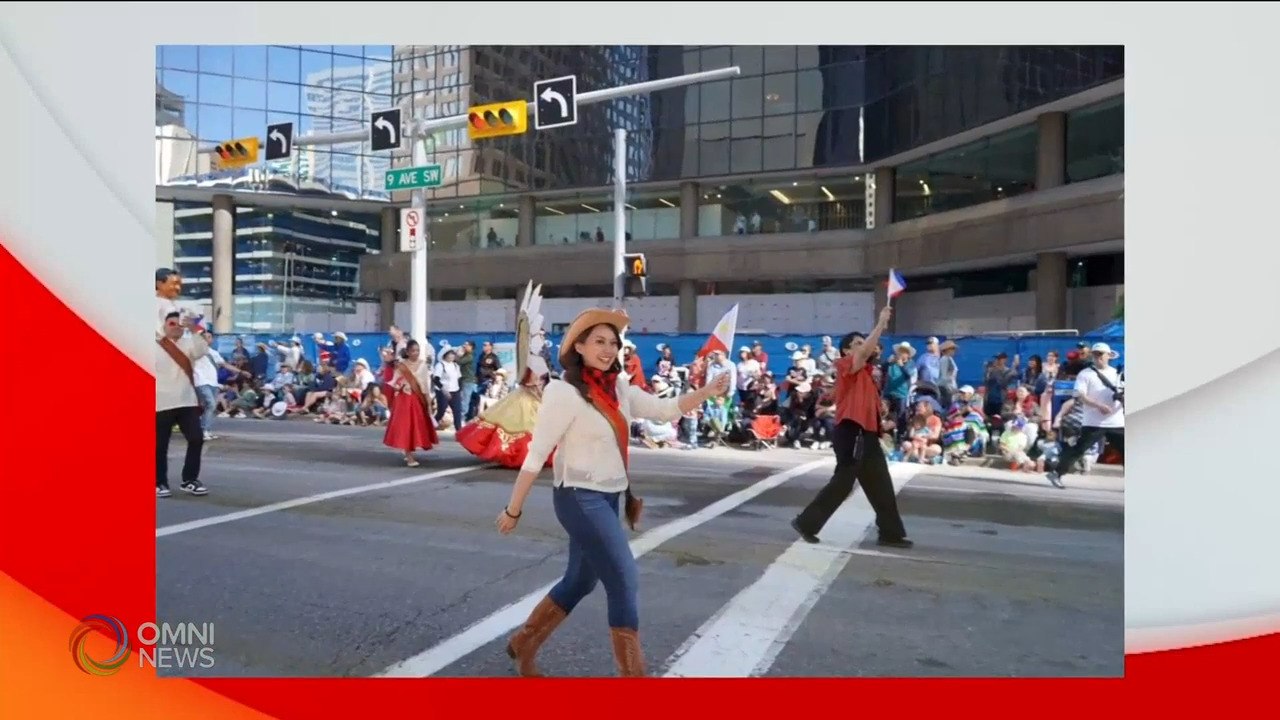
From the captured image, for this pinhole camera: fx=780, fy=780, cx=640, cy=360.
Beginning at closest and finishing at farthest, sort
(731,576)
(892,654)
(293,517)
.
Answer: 1. (892,654)
2. (731,576)
3. (293,517)

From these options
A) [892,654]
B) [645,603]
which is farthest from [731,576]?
[892,654]

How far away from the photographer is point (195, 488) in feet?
9.74

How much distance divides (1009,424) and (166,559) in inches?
129

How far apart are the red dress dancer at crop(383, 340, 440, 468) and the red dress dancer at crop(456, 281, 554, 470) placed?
222mm

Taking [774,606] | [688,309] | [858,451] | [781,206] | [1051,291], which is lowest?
[774,606]

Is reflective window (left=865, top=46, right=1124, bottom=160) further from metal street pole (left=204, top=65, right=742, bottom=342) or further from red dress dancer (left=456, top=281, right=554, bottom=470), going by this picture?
red dress dancer (left=456, top=281, right=554, bottom=470)

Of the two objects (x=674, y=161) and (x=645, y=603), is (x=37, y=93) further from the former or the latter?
(x=645, y=603)

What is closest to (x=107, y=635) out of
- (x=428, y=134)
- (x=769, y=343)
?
(x=428, y=134)

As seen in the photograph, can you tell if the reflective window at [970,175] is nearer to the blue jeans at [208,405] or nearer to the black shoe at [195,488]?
the blue jeans at [208,405]

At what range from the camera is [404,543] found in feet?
9.79

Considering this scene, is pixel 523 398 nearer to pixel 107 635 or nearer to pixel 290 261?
pixel 290 261

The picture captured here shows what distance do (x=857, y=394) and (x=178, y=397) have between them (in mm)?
2578

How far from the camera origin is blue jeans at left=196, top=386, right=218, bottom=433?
296 cm

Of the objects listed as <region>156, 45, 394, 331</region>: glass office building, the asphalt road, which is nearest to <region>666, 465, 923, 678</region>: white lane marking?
the asphalt road
